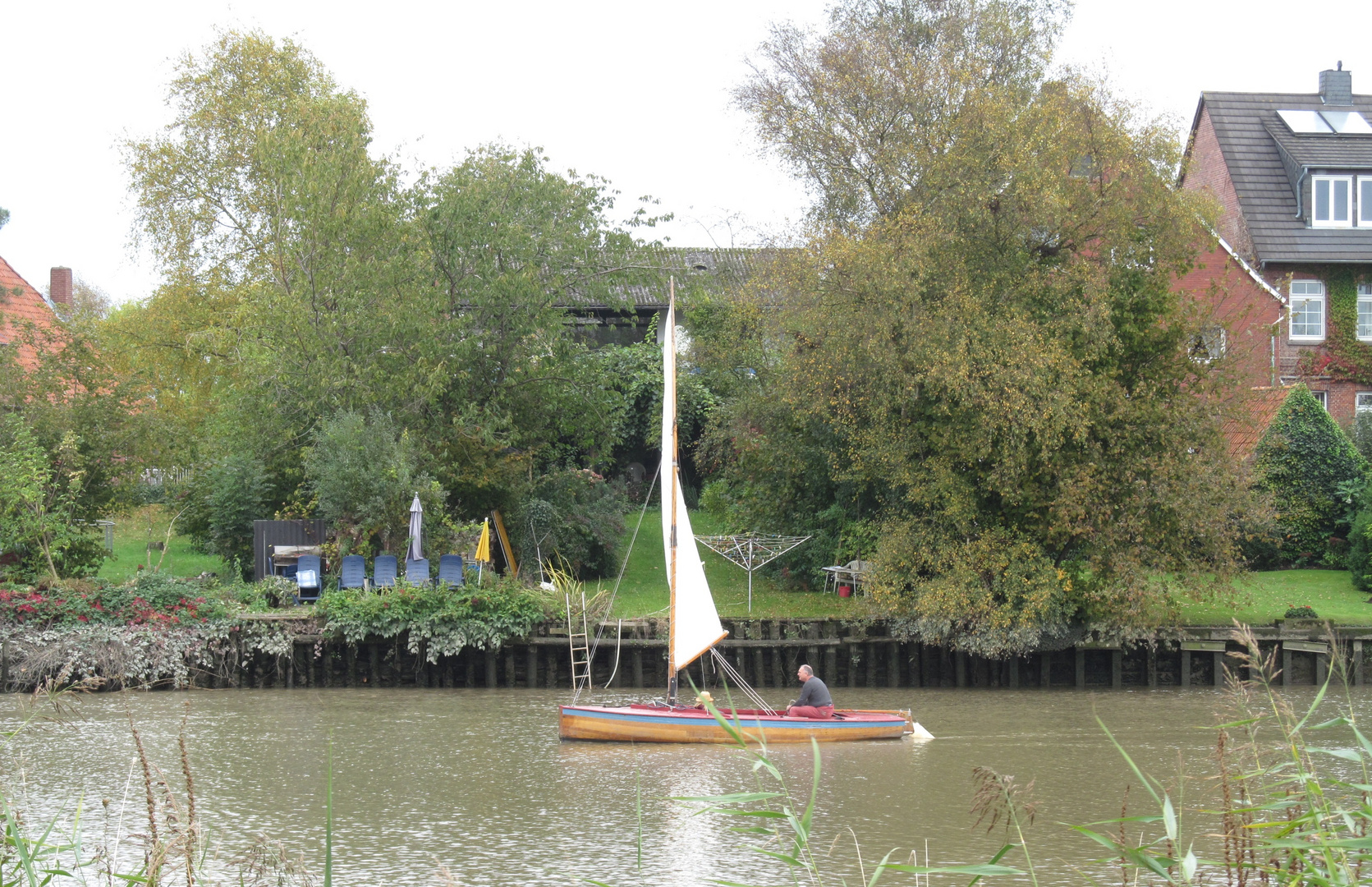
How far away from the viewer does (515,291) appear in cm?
2919

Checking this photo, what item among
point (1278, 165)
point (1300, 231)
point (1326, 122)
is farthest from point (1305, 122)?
point (1300, 231)

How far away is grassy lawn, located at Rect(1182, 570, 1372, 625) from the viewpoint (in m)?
26.9

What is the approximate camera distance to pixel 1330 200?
119ft

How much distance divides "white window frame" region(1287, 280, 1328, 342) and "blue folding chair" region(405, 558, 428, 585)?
79.9ft

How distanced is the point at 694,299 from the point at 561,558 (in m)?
7.34

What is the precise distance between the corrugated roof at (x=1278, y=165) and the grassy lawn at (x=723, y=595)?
687 inches

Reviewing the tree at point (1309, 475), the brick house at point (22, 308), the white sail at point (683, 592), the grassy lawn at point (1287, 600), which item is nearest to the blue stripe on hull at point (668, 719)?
the white sail at point (683, 592)

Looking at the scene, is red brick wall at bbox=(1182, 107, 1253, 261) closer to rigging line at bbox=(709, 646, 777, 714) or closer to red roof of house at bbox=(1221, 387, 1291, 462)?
red roof of house at bbox=(1221, 387, 1291, 462)

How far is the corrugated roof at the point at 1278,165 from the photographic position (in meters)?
35.4

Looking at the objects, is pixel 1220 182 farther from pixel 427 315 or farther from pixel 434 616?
pixel 434 616

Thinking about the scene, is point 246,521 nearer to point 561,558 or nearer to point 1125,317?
point 561,558

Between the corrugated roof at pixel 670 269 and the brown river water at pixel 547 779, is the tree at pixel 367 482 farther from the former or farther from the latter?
the corrugated roof at pixel 670 269

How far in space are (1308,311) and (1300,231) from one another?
7.79 feet

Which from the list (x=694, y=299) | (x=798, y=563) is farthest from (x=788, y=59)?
(x=798, y=563)
